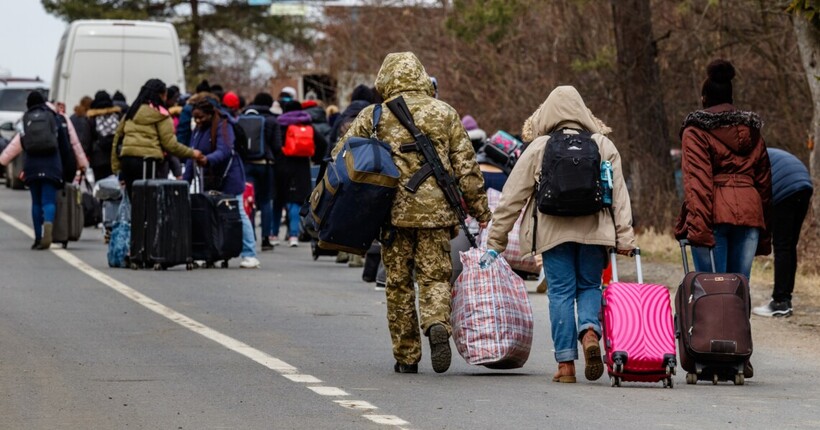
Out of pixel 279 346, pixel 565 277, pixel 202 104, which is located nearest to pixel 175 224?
pixel 202 104

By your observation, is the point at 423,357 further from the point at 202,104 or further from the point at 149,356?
the point at 202,104

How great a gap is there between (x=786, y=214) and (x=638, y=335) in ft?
14.9

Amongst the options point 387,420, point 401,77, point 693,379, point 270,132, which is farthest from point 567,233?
point 270,132

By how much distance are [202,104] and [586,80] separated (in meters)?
10.8

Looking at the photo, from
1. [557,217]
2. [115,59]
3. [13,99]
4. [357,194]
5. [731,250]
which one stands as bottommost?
[731,250]

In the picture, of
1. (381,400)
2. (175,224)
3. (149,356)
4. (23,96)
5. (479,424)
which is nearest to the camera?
(479,424)

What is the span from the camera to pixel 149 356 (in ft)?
38.4

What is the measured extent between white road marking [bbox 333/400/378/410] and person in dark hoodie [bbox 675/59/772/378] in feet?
9.28

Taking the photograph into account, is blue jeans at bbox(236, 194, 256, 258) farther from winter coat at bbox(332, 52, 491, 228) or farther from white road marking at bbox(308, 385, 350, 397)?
white road marking at bbox(308, 385, 350, 397)

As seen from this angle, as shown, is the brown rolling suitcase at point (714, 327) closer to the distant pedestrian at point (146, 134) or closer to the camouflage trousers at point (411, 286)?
the camouflage trousers at point (411, 286)

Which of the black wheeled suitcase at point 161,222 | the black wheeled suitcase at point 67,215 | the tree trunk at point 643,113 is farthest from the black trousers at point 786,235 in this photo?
the tree trunk at point 643,113

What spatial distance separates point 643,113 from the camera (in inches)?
1014

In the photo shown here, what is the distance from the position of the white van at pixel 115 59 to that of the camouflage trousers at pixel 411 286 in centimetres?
1923

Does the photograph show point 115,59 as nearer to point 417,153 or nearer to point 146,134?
point 146,134
